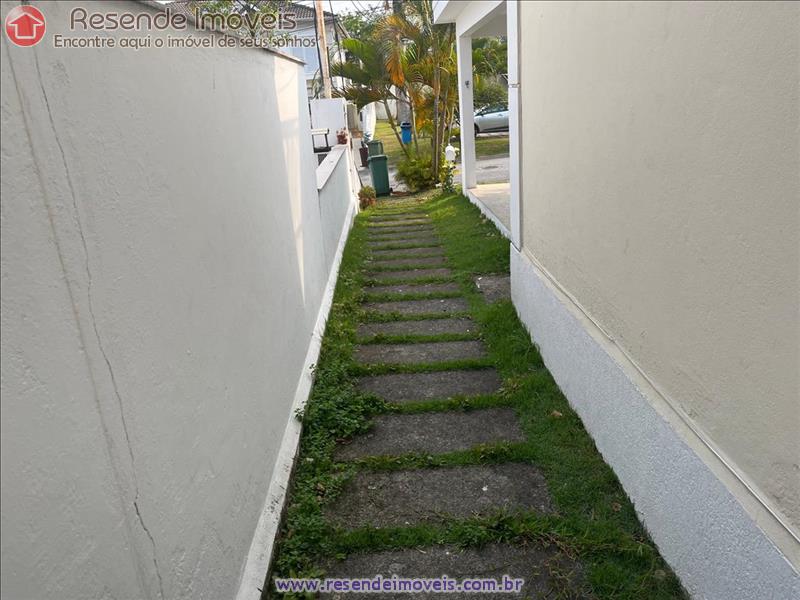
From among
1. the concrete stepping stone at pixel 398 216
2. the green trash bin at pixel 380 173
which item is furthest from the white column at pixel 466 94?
the green trash bin at pixel 380 173

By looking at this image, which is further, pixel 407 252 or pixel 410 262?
pixel 407 252

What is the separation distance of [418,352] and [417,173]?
9.81 m

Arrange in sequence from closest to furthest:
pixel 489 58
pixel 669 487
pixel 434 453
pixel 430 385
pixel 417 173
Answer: pixel 669 487 → pixel 434 453 → pixel 430 385 → pixel 417 173 → pixel 489 58

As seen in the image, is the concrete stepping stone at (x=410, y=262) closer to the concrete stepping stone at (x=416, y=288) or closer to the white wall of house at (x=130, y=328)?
the concrete stepping stone at (x=416, y=288)

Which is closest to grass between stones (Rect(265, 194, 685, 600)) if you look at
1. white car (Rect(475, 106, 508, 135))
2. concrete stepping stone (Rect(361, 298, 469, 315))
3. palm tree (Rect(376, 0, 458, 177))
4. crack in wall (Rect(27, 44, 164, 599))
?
concrete stepping stone (Rect(361, 298, 469, 315))

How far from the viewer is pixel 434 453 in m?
3.86

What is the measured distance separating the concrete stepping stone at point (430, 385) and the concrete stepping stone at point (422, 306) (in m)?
1.45

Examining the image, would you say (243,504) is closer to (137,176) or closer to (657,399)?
(137,176)

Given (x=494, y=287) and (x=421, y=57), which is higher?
(x=421, y=57)

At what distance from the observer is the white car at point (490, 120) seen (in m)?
25.7

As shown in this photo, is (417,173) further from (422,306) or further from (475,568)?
(475,568)

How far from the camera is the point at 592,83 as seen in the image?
11.1 ft

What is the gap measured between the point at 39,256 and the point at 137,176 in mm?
615

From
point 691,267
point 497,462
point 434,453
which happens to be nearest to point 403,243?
point 434,453
